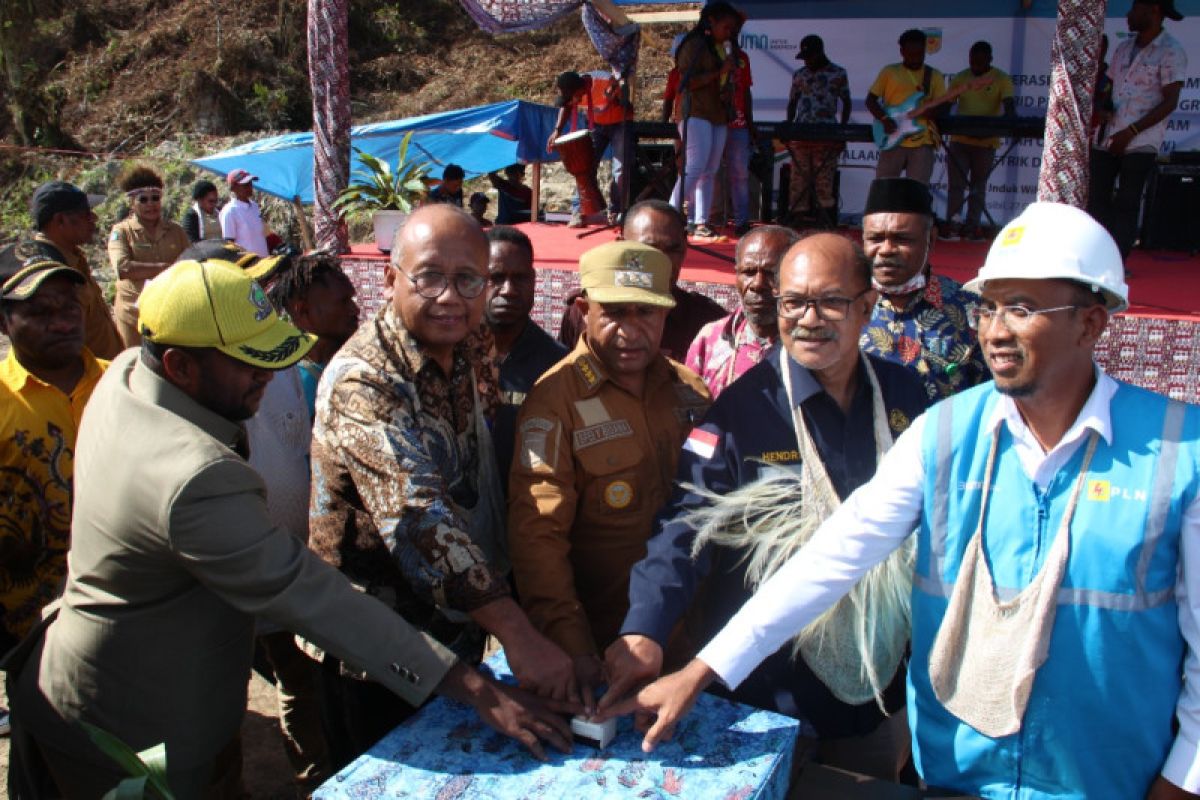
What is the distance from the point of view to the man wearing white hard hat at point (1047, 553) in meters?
1.56

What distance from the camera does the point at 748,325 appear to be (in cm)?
327

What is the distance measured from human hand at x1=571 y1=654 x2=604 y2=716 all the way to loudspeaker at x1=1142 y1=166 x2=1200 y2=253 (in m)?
9.02

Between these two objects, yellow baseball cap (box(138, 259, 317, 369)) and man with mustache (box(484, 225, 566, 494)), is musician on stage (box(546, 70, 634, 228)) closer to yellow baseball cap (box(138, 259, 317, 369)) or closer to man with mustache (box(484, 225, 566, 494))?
man with mustache (box(484, 225, 566, 494))

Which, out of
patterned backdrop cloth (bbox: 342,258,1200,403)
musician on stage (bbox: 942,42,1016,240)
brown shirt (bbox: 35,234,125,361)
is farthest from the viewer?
musician on stage (bbox: 942,42,1016,240)

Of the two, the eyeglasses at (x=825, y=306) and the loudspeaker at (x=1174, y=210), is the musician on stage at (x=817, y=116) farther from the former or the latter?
the eyeglasses at (x=825, y=306)

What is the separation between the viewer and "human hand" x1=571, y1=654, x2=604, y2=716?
70.7 inches

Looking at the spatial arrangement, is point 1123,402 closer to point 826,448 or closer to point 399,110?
point 826,448

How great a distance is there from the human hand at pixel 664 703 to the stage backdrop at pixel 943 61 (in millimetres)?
9428

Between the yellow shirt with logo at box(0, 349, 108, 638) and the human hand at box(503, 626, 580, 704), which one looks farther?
the yellow shirt with logo at box(0, 349, 108, 638)

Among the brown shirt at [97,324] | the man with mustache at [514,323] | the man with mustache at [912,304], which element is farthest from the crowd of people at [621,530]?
the brown shirt at [97,324]

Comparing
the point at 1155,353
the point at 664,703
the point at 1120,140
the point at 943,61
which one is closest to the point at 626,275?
the point at 664,703

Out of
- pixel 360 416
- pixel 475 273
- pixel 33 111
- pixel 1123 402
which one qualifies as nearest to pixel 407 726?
pixel 360 416

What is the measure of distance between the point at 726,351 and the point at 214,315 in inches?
74.9

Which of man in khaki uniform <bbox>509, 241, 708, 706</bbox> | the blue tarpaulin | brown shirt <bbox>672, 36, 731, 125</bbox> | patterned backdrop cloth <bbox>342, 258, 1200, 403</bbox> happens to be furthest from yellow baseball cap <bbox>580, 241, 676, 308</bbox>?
the blue tarpaulin
